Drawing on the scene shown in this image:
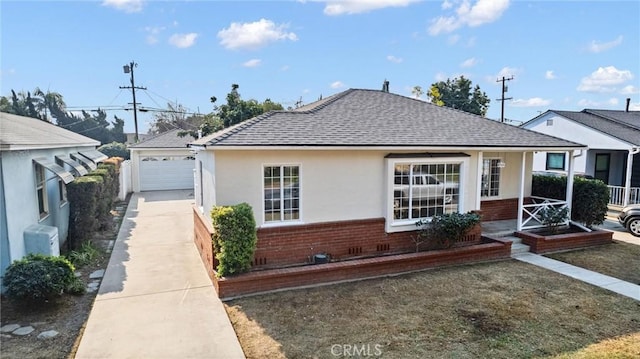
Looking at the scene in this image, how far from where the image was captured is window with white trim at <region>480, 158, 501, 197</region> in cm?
1339

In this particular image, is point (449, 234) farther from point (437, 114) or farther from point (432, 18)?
point (432, 18)

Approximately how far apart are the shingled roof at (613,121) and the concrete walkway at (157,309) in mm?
19652

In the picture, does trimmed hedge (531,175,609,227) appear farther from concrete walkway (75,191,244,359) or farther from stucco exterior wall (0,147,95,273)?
stucco exterior wall (0,147,95,273)

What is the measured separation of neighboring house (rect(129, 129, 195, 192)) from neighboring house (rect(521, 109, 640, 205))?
22184 mm

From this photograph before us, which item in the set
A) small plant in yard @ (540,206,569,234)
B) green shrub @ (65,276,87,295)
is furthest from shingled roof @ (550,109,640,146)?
green shrub @ (65,276,87,295)

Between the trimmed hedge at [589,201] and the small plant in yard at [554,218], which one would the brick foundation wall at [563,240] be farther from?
the trimmed hedge at [589,201]

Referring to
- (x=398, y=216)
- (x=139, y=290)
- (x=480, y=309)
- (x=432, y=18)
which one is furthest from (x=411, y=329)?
(x=432, y=18)

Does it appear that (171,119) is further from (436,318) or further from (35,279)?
(436,318)

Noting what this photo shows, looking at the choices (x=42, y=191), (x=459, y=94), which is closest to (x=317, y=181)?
(x=42, y=191)

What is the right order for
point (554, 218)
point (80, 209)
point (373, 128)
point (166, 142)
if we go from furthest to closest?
point (166, 142) → point (554, 218) → point (80, 209) → point (373, 128)

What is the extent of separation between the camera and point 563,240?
37.5 ft

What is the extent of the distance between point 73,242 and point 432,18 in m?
14.9

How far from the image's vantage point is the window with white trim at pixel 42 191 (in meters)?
10.1

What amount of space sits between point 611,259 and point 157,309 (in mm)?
11828
